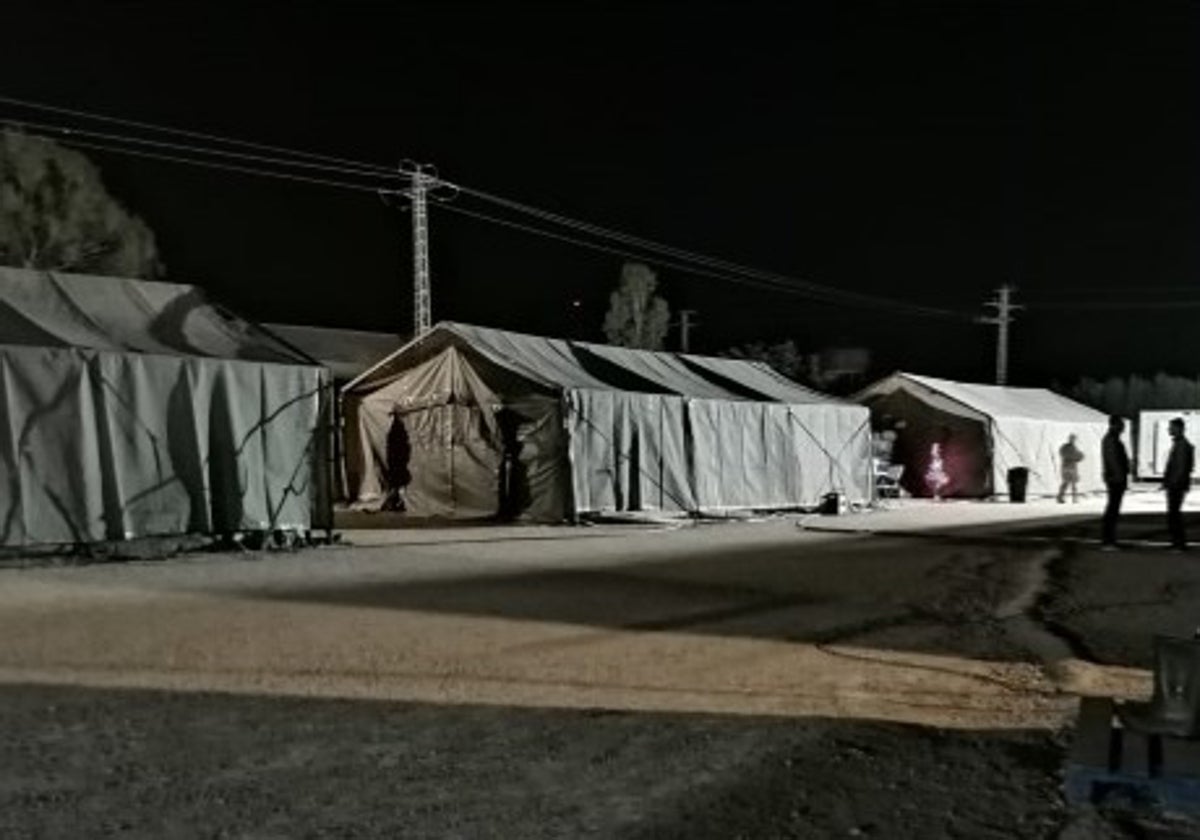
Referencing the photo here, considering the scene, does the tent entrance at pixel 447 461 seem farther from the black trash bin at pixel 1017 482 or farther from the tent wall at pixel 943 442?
the tent wall at pixel 943 442

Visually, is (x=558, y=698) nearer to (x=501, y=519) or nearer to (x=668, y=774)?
(x=668, y=774)

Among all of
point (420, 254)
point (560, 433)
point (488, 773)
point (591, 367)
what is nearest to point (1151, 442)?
point (420, 254)

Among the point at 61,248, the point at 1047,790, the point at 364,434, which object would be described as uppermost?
the point at 61,248

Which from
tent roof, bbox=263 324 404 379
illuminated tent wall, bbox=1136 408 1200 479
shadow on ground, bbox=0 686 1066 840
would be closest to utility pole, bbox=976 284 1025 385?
illuminated tent wall, bbox=1136 408 1200 479

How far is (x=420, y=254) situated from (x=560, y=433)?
10.6 m

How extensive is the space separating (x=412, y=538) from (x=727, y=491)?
7.83 metres

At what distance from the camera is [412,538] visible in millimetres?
18141

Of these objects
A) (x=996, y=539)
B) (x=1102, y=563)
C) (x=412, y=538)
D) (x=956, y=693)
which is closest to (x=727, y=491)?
(x=996, y=539)

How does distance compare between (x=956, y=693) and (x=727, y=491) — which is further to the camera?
(x=727, y=491)

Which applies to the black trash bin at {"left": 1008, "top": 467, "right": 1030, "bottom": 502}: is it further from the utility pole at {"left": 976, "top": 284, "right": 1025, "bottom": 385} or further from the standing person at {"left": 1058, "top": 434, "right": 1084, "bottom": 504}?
the utility pole at {"left": 976, "top": 284, "right": 1025, "bottom": 385}

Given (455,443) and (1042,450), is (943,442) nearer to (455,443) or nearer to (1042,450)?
(1042,450)

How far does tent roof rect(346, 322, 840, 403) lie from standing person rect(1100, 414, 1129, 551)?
8228mm

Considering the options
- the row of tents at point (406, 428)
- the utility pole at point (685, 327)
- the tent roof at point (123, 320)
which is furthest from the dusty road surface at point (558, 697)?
the utility pole at point (685, 327)

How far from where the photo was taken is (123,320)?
16.4m
